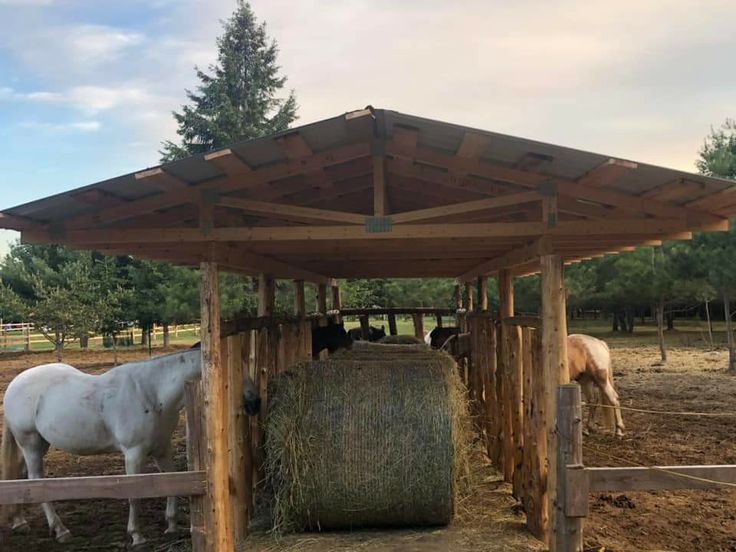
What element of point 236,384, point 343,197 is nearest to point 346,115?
point 343,197

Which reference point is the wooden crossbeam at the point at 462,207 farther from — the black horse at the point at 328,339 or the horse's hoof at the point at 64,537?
the black horse at the point at 328,339

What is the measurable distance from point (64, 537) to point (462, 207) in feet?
14.1

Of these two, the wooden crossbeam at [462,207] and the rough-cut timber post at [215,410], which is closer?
the rough-cut timber post at [215,410]

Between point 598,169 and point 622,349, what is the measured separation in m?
19.6

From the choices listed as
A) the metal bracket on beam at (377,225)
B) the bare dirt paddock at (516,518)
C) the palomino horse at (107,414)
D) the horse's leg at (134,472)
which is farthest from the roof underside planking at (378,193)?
the bare dirt paddock at (516,518)

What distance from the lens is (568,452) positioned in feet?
11.7

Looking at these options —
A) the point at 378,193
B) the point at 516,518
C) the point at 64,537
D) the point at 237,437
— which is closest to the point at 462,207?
the point at 378,193

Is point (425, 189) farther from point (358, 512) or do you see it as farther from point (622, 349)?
point (622, 349)

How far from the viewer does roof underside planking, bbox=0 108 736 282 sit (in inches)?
153

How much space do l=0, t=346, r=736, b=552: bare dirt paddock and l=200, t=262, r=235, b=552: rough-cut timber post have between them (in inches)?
30.3

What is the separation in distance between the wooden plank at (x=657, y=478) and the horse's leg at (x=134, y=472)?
141 inches

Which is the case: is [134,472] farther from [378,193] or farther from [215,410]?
[378,193]

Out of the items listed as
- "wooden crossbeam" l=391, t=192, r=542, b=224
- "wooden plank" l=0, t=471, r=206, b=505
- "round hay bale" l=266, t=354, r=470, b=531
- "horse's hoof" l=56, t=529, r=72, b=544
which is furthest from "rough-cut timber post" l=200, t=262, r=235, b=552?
"horse's hoof" l=56, t=529, r=72, b=544

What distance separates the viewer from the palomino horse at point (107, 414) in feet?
17.5
